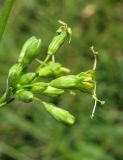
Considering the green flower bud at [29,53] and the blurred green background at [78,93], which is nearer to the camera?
the green flower bud at [29,53]

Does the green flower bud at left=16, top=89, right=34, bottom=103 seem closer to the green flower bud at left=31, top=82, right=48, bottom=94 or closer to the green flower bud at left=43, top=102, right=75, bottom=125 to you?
the green flower bud at left=31, top=82, right=48, bottom=94

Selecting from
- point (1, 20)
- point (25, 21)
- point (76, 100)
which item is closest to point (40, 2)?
point (25, 21)

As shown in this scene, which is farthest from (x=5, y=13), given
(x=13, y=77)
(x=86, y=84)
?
(x=86, y=84)

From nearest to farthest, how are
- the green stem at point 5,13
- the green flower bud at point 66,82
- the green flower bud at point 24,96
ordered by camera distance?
the green stem at point 5,13
the green flower bud at point 24,96
the green flower bud at point 66,82

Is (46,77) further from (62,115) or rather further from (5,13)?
(5,13)

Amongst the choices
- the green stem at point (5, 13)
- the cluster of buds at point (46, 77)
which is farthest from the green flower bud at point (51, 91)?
the green stem at point (5, 13)

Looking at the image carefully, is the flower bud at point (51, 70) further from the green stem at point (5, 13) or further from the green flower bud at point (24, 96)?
the green stem at point (5, 13)

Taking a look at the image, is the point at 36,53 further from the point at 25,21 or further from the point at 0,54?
the point at 25,21
